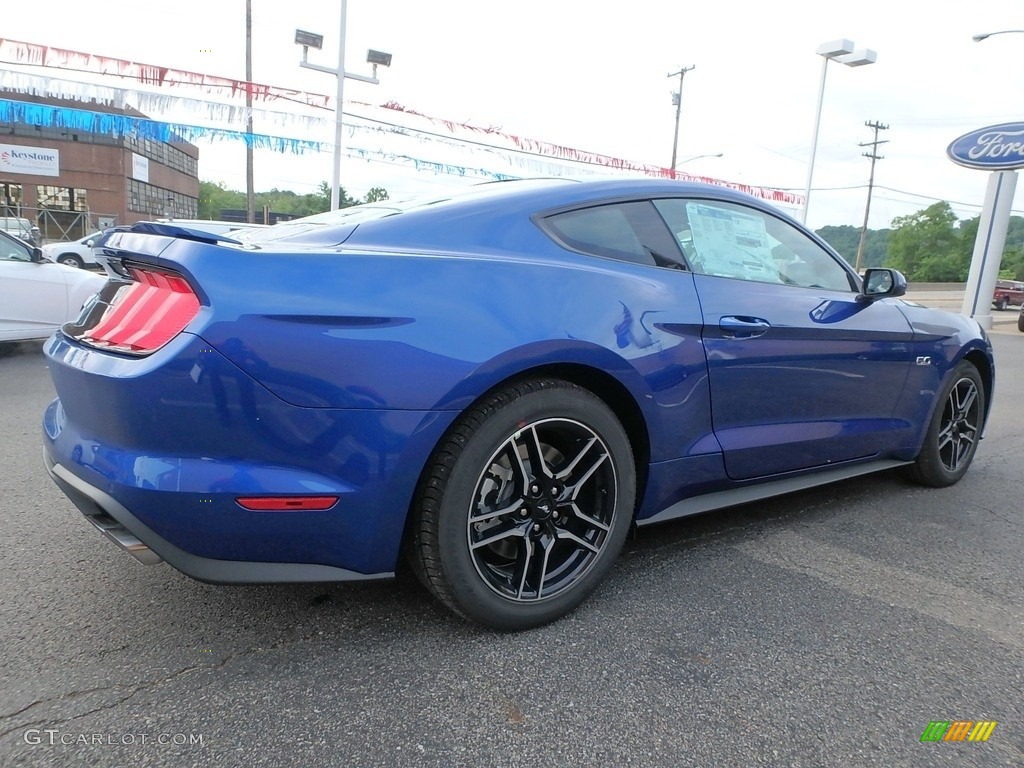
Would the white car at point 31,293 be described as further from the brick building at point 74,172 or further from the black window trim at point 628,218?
the brick building at point 74,172

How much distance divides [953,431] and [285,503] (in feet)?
11.8

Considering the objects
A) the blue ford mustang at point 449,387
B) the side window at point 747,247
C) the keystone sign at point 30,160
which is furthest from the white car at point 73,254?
the keystone sign at point 30,160

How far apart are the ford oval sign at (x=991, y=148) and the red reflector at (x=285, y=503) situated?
1952 cm

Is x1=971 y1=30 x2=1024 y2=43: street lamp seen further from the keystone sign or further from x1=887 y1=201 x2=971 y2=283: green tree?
x1=887 y1=201 x2=971 y2=283: green tree

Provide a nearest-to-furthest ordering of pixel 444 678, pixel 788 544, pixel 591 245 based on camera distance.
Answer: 1. pixel 444 678
2. pixel 591 245
3. pixel 788 544

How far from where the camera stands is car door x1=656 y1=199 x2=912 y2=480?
2.57 metres

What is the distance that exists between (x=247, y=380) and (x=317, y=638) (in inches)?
32.9

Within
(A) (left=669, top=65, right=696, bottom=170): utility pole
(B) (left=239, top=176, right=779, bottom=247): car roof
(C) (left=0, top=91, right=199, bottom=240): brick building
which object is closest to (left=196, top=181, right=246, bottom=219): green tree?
(C) (left=0, top=91, right=199, bottom=240): brick building

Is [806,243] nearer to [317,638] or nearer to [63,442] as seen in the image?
[317,638]

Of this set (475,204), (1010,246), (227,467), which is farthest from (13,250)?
(1010,246)

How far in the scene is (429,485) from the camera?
1.95 meters

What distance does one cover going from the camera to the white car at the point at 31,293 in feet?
22.4

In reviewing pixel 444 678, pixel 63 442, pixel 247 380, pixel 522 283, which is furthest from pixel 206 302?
pixel 444 678

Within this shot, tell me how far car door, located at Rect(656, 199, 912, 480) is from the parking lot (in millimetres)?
468
